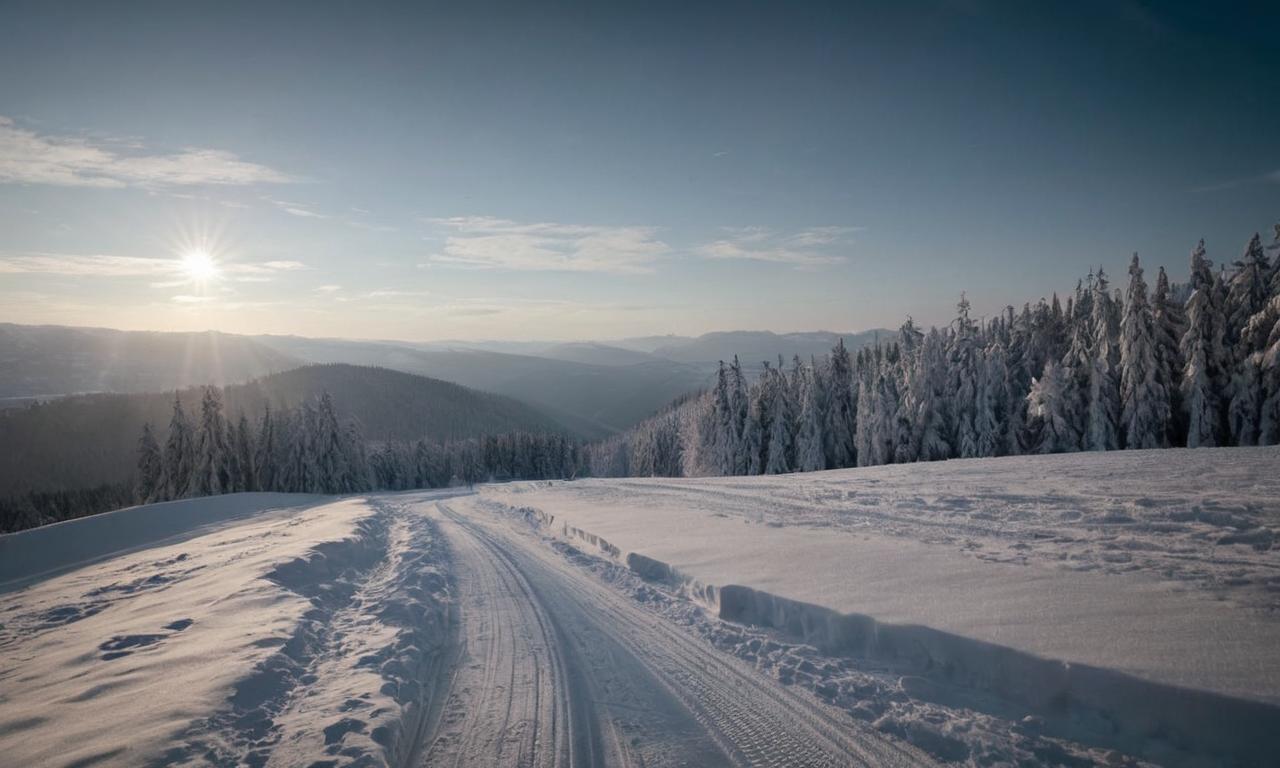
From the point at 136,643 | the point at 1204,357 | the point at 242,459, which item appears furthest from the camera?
the point at 242,459

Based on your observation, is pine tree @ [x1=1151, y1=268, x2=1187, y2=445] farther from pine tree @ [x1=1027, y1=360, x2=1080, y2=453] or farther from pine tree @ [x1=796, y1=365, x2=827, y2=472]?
pine tree @ [x1=796, y1=365, x2=827, y2=472]

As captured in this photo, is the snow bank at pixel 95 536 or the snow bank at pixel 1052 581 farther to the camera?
the snow bank at pixel 95 536

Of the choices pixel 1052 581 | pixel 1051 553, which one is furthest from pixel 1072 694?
pixel 1051 553

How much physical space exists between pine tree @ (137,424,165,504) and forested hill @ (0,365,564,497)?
272 ft

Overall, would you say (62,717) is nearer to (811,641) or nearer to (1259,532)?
(811,641)

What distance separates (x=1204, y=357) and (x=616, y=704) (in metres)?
35.4

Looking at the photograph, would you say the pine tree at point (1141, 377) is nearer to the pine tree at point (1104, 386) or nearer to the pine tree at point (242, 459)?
the pine tree at point (1104, 386)

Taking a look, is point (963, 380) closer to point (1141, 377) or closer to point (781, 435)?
point (1141, 377)

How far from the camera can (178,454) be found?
41.3m

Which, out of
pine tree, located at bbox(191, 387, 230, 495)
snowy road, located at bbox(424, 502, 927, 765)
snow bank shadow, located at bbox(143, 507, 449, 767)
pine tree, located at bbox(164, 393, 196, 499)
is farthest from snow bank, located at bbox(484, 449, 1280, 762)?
pine tree, located at bbox(164, 393, 196, 499)

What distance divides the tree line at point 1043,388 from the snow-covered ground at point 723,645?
18658mm

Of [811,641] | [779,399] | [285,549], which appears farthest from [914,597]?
[779,399]

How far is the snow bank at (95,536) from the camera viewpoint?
44.7 ft

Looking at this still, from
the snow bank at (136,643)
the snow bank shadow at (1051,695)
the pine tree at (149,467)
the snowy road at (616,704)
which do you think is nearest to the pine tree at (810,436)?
the snow bank at (136,643)
